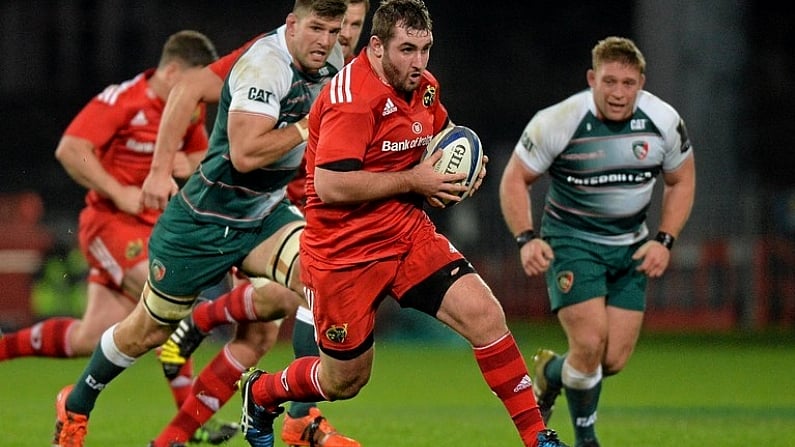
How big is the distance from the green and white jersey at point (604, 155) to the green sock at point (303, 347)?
5.09 ft

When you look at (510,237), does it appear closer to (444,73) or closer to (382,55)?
(444,73)

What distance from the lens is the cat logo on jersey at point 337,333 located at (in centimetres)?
607

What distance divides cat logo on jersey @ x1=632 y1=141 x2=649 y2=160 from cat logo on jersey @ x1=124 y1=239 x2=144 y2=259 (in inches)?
119

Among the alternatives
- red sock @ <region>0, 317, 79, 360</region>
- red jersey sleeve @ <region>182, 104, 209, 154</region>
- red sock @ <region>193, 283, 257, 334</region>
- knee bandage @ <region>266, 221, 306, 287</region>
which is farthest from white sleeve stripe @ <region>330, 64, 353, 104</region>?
red sock @ <region>0, 317, 79, 360</region>

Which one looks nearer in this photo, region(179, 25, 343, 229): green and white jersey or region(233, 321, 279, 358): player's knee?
region(179, 25, 343, 229): green and white jersey

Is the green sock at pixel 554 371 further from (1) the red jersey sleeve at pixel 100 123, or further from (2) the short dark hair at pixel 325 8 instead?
(1) the red jersey sleeve at pixel 100 123

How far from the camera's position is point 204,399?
283 inches

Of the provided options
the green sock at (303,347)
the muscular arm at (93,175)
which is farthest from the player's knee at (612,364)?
the muscular arm at (93,175)

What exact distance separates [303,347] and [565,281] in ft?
5.04

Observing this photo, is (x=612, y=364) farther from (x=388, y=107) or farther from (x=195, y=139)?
(x=195, y=139)

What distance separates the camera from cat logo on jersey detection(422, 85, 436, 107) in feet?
19.9

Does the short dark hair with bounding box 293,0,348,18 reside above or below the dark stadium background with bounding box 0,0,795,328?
above

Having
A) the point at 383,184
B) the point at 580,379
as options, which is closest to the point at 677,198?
the point at 580,379

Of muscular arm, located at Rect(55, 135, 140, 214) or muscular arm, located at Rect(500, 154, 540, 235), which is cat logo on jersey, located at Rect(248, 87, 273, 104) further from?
muscular arm, located at Rect(55, 135, 140, 214)
